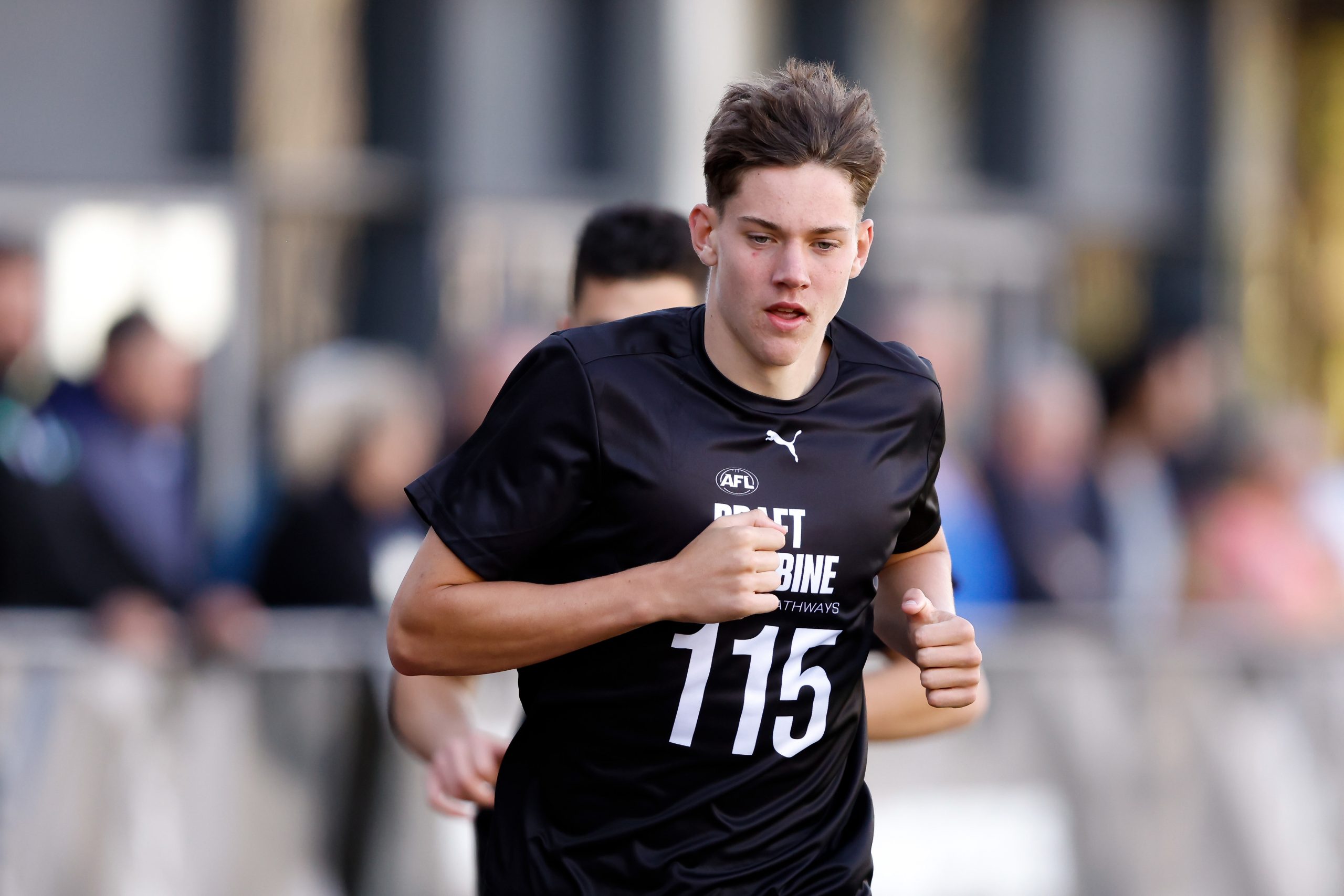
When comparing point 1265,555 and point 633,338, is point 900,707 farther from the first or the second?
point 1265,555

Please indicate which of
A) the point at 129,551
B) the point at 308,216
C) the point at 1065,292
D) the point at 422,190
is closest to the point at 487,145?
the point at 422,190

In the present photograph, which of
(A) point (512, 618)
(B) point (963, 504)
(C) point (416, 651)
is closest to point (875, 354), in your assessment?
(A) point (512, 618)

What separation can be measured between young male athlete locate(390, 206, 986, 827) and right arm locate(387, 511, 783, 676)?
14.5 inches

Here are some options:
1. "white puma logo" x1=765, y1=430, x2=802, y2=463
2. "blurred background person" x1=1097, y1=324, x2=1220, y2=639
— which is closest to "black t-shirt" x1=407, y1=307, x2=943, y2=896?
"white puma logo" x1=765, y1=430, x2=802, y2=463

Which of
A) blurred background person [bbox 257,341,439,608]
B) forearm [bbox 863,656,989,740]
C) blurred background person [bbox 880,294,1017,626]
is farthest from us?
blurred background person [bbox 880,294,1017,626]

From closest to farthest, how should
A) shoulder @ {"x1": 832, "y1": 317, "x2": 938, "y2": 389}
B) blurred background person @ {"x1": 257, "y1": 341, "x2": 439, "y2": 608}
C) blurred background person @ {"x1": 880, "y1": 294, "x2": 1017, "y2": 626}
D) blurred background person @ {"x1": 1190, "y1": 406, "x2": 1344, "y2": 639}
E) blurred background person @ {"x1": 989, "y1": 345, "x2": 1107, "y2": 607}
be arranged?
shoulder @ {"x1": 832, "y1": 317, "x2": 938, "y2": 389}, blurred background person @ {"x1": 257, "y1": 341, "x2": 439, "y2": 608}, blurred background person @ {"x1": 880, "y1": 294, "x2": 1017, "y2": 626}, blurred background person @ {"x1": 989, "y1": 345, "x2": 1107, "y2": 607}, blurred background person @ {"x1": 1190, "y1": 406, "x2": 1344, "y2": 639}

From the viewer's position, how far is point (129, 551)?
5609 mm

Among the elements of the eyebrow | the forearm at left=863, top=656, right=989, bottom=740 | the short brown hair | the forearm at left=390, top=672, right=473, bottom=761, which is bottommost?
the forearm at left=390, top=672, right=473, bottom=761

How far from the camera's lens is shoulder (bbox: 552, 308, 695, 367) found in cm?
262

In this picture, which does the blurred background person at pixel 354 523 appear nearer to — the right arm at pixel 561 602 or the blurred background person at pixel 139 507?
the blurred background person at pixel 139 507

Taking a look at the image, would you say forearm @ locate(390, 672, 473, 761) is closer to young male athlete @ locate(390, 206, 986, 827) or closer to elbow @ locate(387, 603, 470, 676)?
young male athlete @ locate(390, 206, 986, 827)

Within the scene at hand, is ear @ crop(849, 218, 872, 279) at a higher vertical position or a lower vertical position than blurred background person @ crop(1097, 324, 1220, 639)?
higher

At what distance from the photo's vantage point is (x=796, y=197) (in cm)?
253

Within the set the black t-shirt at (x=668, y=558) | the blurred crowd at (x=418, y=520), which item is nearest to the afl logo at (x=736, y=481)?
the black t-shirt at (x=668, y=558)
